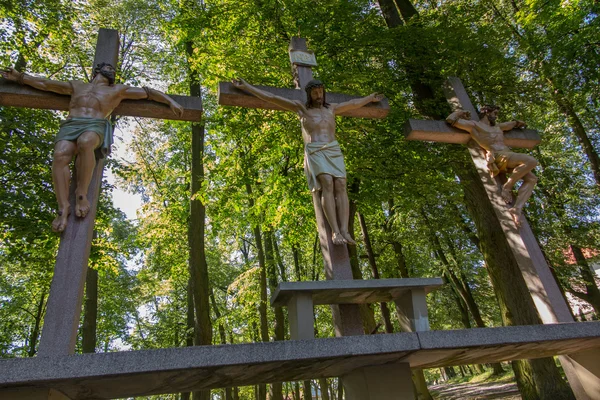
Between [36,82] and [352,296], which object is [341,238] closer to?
[352,296]

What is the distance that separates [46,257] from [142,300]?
45.6ft

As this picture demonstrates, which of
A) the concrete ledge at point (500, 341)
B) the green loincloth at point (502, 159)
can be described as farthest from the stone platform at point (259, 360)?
the green loincloth at point (502, 159)

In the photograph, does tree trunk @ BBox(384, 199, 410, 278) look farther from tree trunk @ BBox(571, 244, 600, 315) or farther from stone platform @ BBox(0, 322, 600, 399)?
stone platform @ BBox(0, 322, 600, 399)

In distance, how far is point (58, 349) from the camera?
3.04m

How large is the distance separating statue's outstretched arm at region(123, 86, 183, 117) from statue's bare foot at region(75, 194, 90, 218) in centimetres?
137

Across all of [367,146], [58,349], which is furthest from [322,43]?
[58,349]

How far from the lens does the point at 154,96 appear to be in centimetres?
477

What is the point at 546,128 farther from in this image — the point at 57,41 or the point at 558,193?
the point at 57,41

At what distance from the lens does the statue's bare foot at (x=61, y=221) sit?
3.61m

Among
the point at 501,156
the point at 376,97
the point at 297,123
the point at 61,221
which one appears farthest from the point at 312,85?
the point at 297,123

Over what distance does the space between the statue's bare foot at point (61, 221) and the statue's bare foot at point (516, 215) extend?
4.84m

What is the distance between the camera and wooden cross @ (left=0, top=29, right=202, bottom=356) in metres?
3.10

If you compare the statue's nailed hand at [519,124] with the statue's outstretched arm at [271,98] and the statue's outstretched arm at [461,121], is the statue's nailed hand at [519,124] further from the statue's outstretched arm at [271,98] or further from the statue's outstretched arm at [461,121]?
the statue's outstretched arm at [271,98]

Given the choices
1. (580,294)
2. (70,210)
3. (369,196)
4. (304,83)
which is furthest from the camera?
(580,294)
